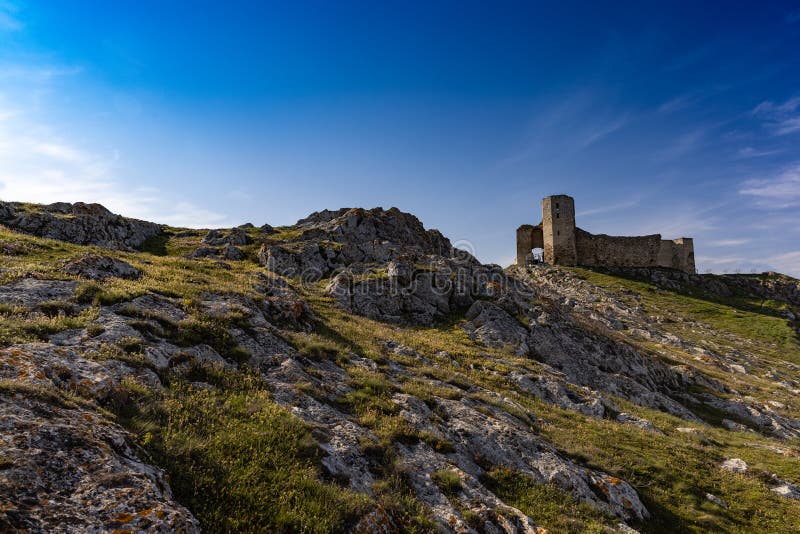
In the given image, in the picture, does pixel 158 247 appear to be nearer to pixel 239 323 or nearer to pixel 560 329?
pixel 239 323

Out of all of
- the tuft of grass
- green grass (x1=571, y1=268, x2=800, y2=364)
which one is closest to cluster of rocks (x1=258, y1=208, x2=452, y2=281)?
the tuft of grass

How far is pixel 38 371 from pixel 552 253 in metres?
80.3

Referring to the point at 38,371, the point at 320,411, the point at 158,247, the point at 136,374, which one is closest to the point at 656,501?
the point at 320,411

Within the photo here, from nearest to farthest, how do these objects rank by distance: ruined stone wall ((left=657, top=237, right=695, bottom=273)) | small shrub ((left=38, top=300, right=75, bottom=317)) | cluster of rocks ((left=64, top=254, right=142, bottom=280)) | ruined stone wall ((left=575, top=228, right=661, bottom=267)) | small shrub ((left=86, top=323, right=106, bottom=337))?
small shrub ((left=86, top=323, right=106, bottom=337)), small shrub ((left=38, top=300, right=75, bottom=317)), cluster of rocks ((left=64, top=254, right=142, bottom=280)), ruined stone wall ((left=657, top=237, right=695, bottom=273)), ruined stone wall ((left=575, top=228, right=661, bottom=267))

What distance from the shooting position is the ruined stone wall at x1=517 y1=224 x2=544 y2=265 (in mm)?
83750

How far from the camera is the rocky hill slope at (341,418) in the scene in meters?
6.35

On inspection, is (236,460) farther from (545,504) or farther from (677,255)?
(677,255)

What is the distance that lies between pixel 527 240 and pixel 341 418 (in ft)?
261

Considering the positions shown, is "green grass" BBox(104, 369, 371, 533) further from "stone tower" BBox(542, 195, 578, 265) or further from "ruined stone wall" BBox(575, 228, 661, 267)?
"ruined stone wall" BBox(575, 228, 661, 267)

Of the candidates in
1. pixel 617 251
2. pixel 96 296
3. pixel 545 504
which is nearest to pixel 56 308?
pixel 96 296

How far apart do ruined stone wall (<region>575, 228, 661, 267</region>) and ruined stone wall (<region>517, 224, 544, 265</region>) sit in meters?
8.01

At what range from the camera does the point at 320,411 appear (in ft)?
37.8

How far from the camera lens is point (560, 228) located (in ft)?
252

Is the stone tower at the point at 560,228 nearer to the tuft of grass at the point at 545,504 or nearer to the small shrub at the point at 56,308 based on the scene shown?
the tuft of grass at the point at 545,504
